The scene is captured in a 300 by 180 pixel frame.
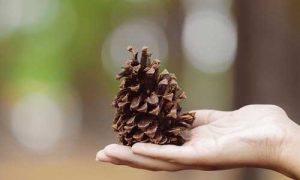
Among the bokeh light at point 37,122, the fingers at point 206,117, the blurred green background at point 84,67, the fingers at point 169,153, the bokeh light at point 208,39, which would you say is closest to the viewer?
the fingers at point 169,153

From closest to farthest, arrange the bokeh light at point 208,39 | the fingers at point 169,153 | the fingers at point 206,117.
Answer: the fingers at point 169,153 < the fingers at point 206,117 < the bokeh light at point 208,39

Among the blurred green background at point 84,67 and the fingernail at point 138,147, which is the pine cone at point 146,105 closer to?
the fingernail at point 138,147

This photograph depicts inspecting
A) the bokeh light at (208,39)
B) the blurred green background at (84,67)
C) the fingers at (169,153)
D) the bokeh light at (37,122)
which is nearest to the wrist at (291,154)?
the fingers at (169,153)

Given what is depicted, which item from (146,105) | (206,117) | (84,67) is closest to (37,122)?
(84,67)

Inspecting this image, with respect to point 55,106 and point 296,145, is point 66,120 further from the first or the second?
point 296,145

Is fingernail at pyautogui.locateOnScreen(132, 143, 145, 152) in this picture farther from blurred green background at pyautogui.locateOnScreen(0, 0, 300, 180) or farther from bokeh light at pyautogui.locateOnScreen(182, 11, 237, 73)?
bokeh light at pyautogui.locateOnScreen(182, 11, 237, 73)
